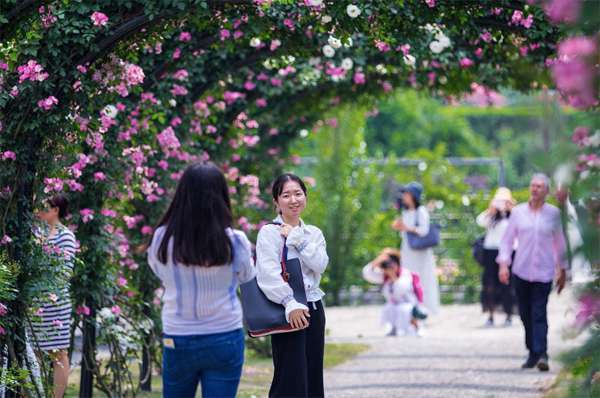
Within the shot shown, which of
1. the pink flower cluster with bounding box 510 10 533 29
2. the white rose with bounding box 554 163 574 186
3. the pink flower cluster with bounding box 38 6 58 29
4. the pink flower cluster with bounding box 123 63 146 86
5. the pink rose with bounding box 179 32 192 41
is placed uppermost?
the pink rose with bounding box 179 32 192 41

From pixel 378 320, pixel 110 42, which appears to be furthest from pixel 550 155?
pixel 378 320

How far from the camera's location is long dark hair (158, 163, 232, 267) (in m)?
4.92

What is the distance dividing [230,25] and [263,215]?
5.65 metres

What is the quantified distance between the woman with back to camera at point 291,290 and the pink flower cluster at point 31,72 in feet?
4.71

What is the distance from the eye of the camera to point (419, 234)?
14.8 m

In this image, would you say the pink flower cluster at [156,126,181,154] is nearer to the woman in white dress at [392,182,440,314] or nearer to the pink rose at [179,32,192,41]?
the pink rose at [179,32,192,41]

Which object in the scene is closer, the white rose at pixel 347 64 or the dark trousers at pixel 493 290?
the white rose at pixel 347 64

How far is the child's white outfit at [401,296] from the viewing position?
14.5 metres

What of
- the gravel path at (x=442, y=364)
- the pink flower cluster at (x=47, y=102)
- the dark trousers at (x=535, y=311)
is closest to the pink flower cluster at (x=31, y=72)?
the pink flower cluster at (x=47, y=102)

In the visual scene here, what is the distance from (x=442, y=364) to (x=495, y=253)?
4.14m

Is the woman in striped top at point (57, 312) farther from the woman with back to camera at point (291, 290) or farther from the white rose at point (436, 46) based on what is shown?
the white rose at point (436, 46)

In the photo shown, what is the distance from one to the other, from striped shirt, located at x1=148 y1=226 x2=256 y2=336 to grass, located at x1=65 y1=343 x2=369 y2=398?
398 centimetres

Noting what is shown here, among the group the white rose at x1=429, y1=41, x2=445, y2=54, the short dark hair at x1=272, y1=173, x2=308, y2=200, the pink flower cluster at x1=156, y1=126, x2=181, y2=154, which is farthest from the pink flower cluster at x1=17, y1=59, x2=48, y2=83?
the white rose at x1=429, y1=41, x2=445, y2=54

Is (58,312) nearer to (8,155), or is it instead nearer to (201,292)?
(8,155)
